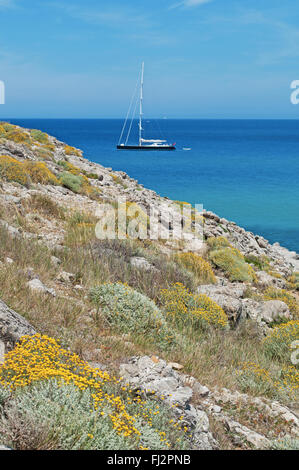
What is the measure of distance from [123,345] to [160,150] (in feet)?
319

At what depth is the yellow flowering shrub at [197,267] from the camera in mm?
9812

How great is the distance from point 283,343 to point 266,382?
A: 190 centimetres

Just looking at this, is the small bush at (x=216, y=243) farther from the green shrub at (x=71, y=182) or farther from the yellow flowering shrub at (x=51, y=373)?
the yellow flowering shrub at (x=51, y=373)

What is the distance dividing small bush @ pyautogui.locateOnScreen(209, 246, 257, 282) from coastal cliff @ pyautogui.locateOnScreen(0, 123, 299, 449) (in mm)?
1136

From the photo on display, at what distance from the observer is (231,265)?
1188 cm

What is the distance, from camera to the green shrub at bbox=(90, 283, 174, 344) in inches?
215

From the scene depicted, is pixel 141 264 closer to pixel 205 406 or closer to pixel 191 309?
pixel 191 309

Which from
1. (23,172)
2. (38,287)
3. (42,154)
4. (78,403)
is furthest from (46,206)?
(42,154)

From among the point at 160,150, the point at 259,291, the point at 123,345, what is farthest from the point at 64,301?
the point at 160,150

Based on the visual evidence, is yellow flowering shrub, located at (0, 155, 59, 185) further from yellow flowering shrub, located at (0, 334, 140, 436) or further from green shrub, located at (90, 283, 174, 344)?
yellow flowering shrub, located at (0, 334, 140, 436)

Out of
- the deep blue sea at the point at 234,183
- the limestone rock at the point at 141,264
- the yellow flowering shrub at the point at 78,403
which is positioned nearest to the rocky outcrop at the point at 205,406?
the yellow flowering shrub at the point at 78,403
